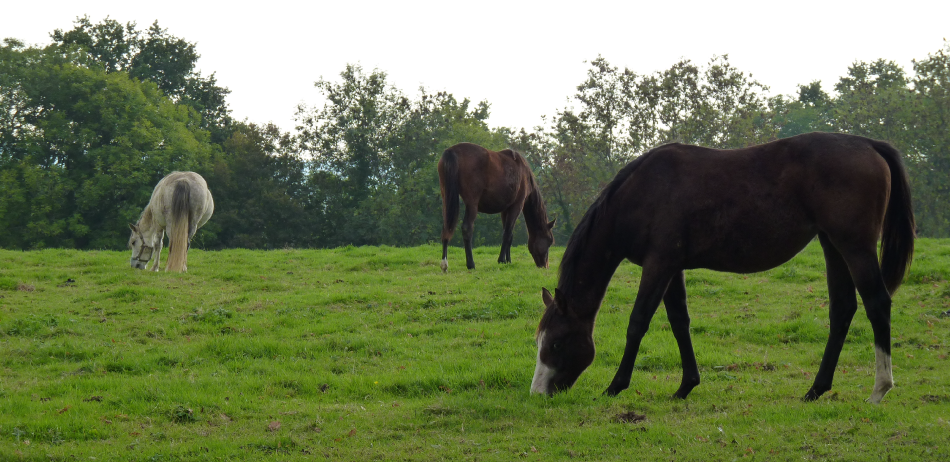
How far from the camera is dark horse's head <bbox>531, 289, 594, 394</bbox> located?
→ 6004 mm

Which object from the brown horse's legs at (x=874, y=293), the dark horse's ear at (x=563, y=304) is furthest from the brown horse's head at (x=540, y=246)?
the brown horse's legs at (x=874, y=293)

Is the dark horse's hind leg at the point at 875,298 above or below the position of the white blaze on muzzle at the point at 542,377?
above

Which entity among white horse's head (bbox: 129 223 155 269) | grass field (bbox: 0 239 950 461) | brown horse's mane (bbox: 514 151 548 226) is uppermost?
brown horse's mane (bbox: 514 151 548 226)

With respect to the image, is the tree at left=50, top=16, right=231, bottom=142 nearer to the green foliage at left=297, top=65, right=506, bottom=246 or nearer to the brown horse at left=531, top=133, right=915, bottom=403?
the green foliage at left=297, top=65, right=506, bottom=246

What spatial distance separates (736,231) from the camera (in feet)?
18.0

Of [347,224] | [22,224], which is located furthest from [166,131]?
[347,224]

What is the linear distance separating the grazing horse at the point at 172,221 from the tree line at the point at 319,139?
20.2m

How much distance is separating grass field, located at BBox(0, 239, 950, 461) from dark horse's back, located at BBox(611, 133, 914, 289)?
125cm

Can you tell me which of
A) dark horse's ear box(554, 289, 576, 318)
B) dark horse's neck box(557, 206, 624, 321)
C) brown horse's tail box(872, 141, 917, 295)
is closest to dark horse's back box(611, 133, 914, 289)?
brown horse's tail box(872, 141, 917, 295)

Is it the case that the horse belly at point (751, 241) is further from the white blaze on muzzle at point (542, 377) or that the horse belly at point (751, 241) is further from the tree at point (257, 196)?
the tree at point (257, 196)

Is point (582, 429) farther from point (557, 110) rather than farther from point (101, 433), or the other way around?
point (557, 110)

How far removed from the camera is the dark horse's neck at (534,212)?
1459 centimetres

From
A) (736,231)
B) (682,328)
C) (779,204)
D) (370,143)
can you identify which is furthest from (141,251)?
(370,143)

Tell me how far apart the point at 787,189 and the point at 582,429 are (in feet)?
7.97
